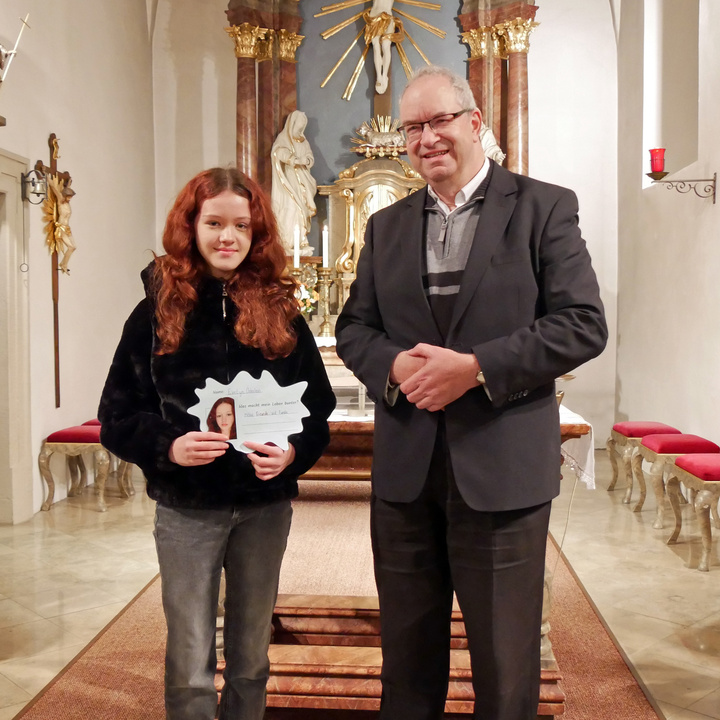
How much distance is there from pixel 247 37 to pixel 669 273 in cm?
468

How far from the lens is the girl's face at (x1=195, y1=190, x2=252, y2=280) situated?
189 cm

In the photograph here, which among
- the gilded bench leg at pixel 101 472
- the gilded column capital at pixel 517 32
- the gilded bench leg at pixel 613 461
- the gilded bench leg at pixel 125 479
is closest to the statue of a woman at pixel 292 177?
the gilded column capital at pixel 517 32

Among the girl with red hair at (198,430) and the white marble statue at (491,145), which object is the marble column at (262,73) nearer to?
the white marble statue at (491,145)

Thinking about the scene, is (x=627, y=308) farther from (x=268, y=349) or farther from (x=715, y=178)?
(x=268, y=349)

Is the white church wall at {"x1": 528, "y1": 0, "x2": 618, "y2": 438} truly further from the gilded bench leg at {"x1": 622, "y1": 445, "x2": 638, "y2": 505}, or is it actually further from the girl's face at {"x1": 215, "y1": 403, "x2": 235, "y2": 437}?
the girl's face at {"x1": 215, "y1": 403, "x2": 235, "y2": 437}

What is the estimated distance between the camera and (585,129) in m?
8.43

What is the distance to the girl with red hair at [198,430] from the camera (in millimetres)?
1869

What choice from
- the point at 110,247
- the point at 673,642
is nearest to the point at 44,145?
the point at 110,247

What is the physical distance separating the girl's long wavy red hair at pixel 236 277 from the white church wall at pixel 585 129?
6.88 m

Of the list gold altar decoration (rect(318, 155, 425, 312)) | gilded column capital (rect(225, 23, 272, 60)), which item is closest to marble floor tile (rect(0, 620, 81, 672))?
gold altar decoration (rect(318, 155, 425, 312))

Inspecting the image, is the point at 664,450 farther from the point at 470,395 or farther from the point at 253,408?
the point at 253,408

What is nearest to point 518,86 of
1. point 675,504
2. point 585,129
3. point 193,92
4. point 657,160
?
point 585,129

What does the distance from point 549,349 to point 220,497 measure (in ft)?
2.65

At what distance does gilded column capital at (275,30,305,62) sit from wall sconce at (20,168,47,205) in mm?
3696
